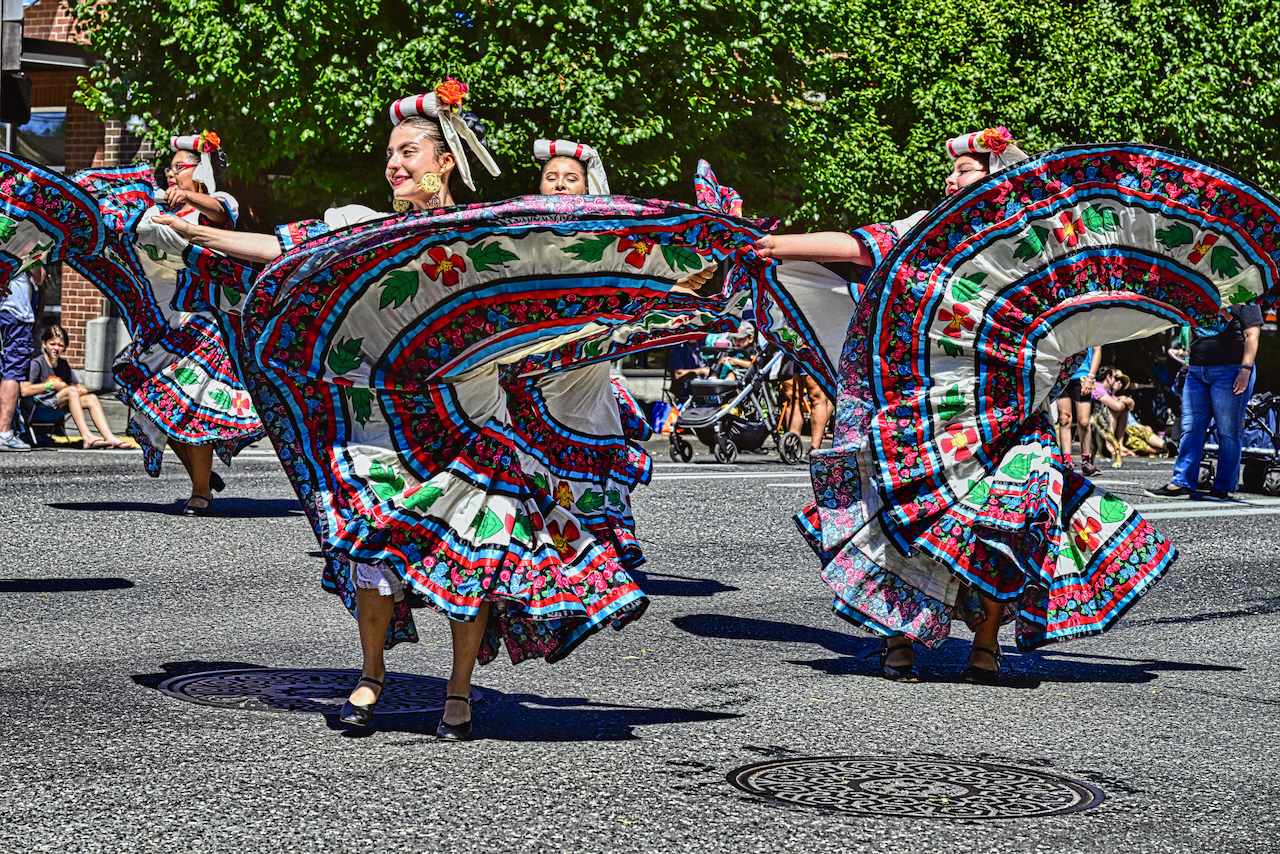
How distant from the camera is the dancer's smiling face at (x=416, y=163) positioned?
504 cm

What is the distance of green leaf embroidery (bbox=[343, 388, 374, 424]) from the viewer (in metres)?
4.85

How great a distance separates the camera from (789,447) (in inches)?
678

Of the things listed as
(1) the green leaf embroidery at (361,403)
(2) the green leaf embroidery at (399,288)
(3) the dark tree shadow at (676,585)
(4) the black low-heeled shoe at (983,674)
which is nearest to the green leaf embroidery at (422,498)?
(1) the green leaf embroidery at (361,403)

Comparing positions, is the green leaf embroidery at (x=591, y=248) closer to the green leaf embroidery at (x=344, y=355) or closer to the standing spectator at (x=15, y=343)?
the green leaf embroidery at (x=344, y=355)

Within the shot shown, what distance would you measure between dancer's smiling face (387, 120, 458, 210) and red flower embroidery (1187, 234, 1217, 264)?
8.36 ft

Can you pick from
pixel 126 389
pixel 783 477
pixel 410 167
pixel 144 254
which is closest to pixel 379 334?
pixel 410 167

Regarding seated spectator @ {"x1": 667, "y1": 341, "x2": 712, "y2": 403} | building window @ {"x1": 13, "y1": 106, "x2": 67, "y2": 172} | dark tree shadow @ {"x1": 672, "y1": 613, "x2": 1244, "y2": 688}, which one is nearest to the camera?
dark tree shadow @ {"x1": 672, "y1": 613, "x2": 1244, "y2": 688}

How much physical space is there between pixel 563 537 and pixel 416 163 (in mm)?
1189

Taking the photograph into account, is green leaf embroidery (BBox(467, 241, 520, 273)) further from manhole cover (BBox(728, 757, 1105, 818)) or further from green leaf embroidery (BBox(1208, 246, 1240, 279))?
green leaf embroidery (BBox(1208, 246, 1240, 279))

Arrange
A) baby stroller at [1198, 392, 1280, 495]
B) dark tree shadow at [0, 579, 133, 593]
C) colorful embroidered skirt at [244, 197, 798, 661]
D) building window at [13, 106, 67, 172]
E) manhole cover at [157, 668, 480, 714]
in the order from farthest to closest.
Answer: building window at [13, 106, 67, 172]
baby stroller at [1198, 392, 1280, 495]
dark tree shadow at [0, 579, 133, 593]
manhole cover at [157, 668, 480, 714]
colorful embroidered skirt at [244, 197, 798, 661]

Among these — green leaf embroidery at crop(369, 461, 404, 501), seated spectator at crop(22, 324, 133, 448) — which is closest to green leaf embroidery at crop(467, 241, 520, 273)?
green leaf embroidery at crop(369, 461, 404, 501)

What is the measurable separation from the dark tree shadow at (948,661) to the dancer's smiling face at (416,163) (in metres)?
2.24

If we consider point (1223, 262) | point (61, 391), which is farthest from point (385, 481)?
point (61, 391)

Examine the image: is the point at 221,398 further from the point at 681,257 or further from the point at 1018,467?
the point at 681,257
